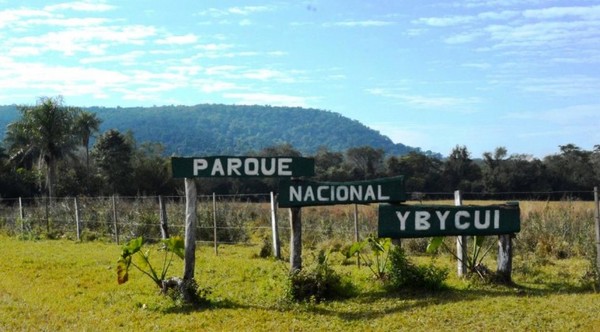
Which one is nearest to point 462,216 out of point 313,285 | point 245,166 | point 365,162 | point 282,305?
point 313,285

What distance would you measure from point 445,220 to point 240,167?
305 cm

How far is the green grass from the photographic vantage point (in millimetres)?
7648

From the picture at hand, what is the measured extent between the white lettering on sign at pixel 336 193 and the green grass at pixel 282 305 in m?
1.35

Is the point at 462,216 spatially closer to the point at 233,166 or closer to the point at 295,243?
the point at 295,243

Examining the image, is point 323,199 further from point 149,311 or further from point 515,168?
point 515,168

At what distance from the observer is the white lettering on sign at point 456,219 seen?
920 centimetres

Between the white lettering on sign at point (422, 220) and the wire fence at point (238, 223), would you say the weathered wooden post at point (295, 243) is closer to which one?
the white lettering on sign at point (422, 220)

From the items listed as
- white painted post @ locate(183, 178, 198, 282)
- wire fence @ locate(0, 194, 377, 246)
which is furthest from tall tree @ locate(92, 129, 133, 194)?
white painted post @ locate(183, 178, 198, 282)

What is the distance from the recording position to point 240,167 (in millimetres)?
9289

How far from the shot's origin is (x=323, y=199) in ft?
30.9

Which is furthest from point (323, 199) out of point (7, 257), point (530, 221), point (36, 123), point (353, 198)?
point (36, 123)

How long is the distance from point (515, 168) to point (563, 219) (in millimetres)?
31893

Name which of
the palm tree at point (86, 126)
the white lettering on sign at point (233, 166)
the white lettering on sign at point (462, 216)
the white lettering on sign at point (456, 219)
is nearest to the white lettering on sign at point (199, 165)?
the white lettering on sign at point (233, 166)

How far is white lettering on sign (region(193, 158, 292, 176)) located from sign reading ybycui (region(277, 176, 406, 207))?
22 centimetres
